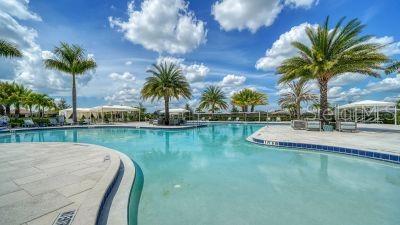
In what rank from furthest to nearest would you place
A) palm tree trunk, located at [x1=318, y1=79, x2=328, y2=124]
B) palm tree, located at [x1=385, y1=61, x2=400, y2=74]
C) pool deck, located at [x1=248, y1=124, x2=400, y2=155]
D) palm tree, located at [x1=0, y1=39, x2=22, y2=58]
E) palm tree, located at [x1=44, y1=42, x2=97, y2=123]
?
palm tree, located at [x1=44, y1=42, x2=97, y2=123]
palm tree trunk, located at [x1=318, y1=79, x2=328, y2=124]
palm tree, located at [x1=385, y1=61, x2=400, y2=74]
palm tree, located at [x1=0, y1=39, x2=22, y2=58]
pool deck, located at [x1=248, y1=124, x2=400, y2=155]

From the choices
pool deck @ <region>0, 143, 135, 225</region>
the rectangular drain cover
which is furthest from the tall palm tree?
the rectangular drain cover

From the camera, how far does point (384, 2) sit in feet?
32.9

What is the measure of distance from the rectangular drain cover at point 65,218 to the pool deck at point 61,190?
0.15 ft

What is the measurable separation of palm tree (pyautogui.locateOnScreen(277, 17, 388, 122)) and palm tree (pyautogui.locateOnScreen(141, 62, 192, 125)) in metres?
11.6

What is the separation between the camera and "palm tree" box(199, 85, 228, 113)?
37.2 meters

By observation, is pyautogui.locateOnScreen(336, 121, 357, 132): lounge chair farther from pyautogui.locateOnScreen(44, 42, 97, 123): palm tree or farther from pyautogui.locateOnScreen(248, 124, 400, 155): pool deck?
pyautogui.locateOnScreen(44, 42, 97, 123): palm tree

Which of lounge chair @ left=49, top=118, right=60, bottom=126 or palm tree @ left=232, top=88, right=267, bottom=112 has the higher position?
palm tree @ left=232, top=88, right=267, bottom=112

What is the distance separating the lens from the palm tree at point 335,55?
39.4 feet

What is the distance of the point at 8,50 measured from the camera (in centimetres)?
1229

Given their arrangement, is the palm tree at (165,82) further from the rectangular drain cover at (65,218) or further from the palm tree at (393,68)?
the rectangular drain cover at (65,218)

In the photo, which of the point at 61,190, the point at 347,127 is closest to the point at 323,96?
the point at 347,127

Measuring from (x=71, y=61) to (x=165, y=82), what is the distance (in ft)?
36.2

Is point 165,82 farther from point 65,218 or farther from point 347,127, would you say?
point 65,218

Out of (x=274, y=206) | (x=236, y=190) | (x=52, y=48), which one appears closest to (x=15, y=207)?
(x=236, y=190)
